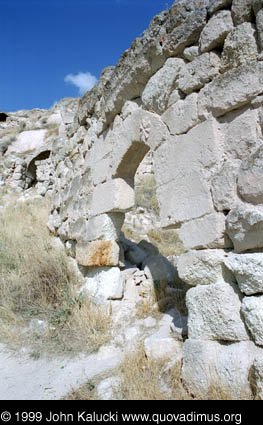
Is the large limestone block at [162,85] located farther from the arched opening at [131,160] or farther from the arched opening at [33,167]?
the arched opening at [33,167]

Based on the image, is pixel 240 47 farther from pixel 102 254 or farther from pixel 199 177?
pixel 102 254

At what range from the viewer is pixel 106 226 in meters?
3.88

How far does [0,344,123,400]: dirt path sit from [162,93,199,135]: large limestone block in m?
2.12

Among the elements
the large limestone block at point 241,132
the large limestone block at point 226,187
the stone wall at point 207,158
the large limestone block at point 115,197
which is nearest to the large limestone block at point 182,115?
the stone wall at point 207,158

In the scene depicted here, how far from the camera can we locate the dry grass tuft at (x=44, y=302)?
10.5 feet

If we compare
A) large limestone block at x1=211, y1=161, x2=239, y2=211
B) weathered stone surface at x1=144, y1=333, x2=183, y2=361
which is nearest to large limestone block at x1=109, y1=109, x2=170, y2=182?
large limestone block at x1=211, y1=161, x2=239, y2=211

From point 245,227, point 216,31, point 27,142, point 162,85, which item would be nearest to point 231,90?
point 216,31

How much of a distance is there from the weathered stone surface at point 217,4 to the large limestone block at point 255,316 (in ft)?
7.32

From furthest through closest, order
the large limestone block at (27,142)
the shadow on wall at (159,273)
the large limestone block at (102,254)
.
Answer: the large limestone block at (27,142) < the large limestone block at (102,254) < the shadow on wall at (159,273)

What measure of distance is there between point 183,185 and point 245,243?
785 millimetres

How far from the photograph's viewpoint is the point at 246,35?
89.7 inches

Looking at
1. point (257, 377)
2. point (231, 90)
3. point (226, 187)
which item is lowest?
point (257, 377)

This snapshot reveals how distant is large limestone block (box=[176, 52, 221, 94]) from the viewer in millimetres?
2523

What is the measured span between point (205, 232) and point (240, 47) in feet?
4.63
